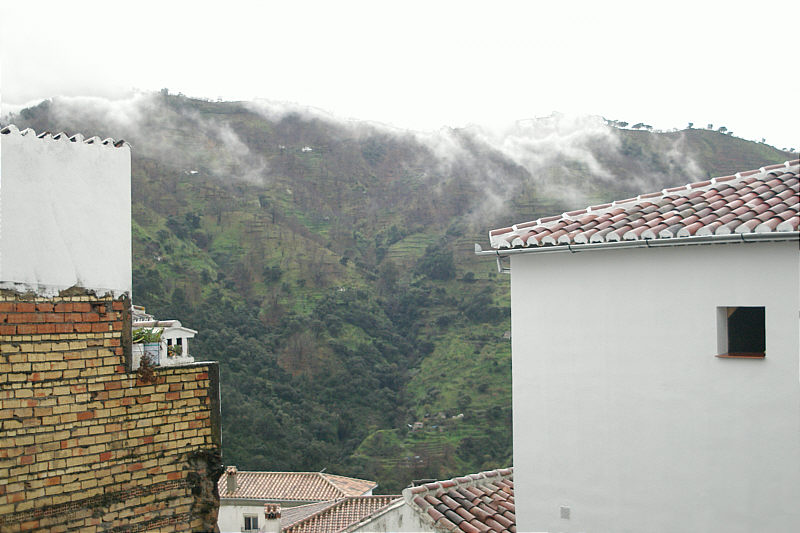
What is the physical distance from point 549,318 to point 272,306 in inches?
1756

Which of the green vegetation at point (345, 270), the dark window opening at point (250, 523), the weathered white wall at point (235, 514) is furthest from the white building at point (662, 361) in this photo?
the green vegetation at point (345, 270)

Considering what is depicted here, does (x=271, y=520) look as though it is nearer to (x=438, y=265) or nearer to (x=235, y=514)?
(x=235, y=514)

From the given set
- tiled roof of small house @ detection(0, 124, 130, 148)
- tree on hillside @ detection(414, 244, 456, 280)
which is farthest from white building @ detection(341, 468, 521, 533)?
tree on hillside @ detection(414, 244, 456, 280)

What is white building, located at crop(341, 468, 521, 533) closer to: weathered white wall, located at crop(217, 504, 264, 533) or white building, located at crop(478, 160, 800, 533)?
white building, located at crop(478, 160, 800, 533)

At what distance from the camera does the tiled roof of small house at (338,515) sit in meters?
17.4

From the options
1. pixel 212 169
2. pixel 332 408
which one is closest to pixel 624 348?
pixel 332 408

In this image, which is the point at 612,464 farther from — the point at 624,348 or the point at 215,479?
the point at 215,479

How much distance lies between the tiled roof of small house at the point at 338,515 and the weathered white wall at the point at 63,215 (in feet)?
45.1

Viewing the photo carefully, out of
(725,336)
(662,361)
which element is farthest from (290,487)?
(725,336)

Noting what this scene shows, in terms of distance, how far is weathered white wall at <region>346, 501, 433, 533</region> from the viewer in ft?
27.2

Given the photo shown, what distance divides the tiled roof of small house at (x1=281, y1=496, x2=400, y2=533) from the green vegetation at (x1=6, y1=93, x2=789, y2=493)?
674 inches

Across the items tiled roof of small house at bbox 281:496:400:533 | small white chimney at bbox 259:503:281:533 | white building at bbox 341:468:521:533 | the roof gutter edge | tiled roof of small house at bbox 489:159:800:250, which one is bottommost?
small white chimney at bbox 259:503:281:533

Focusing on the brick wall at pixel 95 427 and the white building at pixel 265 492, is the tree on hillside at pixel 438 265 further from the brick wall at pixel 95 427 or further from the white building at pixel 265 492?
the brick wall at pixel 95 427

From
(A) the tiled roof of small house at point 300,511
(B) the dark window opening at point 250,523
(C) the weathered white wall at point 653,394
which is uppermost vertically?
(C) the weathered white wall at point 653,394
